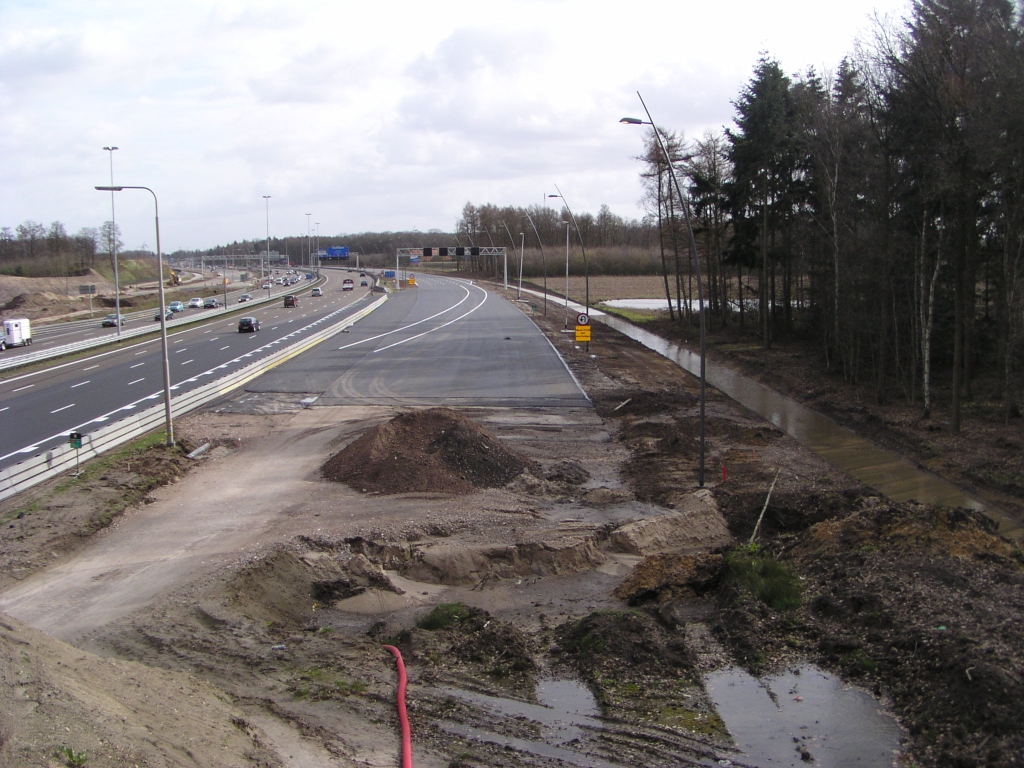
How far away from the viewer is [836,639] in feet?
36.7

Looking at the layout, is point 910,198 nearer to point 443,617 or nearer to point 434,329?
point 443,617

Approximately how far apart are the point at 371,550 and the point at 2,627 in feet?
24.5

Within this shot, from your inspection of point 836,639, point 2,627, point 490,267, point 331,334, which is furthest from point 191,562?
point 490,267

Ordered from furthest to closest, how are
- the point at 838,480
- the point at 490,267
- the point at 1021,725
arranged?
1. the point at 490,267
2. the point at 838,480
3. the point at 1021,725

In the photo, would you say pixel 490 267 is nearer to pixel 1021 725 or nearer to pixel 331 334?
pixel 331 334

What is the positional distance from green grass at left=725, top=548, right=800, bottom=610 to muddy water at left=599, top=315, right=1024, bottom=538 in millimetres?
6454

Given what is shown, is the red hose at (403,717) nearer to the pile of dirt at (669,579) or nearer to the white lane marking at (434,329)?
the pile of dirt at (669,579)

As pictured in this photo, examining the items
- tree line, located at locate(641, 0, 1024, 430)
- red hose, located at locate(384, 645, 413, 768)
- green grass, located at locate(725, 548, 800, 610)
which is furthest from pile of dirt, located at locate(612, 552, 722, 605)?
tree line, located at locate(641, 0, 1024, 430)

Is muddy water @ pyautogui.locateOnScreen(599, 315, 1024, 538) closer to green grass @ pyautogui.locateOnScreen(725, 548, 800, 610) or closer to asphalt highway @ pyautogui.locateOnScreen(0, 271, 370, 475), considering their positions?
green grass @ pyautogui.locateOnScreen(725, 548, 800, 610)

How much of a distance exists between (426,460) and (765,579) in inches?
393

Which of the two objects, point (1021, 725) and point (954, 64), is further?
point (954, 64)

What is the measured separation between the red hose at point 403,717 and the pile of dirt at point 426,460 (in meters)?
8.84

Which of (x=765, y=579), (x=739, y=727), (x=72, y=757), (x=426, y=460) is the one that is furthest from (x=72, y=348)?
(x=739, y=727)

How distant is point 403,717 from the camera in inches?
356
